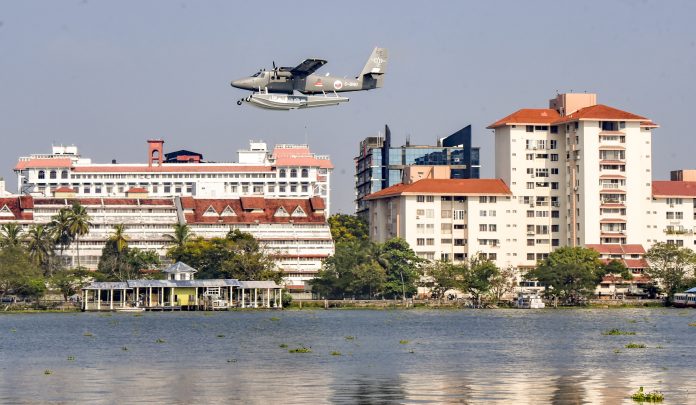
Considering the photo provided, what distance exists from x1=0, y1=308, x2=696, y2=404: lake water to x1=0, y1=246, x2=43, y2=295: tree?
4941cm

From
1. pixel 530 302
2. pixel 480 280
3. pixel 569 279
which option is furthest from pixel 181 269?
pixel 569 279

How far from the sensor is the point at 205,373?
2721 inches

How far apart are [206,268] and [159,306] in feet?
53.4

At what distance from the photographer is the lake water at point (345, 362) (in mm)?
57875

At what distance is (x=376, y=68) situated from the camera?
4980 inches

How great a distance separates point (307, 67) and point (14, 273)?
250 ft

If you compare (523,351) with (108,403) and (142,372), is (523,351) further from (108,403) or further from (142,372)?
(108,403)

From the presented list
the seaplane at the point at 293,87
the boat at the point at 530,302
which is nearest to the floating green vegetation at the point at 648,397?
the seaplane at the point at 293,87

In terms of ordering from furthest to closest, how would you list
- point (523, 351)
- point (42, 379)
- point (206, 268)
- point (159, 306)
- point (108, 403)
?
point (206, 268) → point (159, 306) → point (523, 351) → point (42, 379) → point (108, 403)

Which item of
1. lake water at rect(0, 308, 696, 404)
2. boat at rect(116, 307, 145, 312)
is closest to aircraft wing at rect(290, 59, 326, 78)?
lake water at rect(0, 308, 696, 404)

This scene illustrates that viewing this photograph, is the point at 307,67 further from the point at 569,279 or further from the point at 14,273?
the point at 569,279

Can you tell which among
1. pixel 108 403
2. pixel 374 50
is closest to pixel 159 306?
pixel 374 50

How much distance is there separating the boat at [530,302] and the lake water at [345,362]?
183 ft

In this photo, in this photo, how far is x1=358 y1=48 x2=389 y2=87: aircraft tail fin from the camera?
126 m
